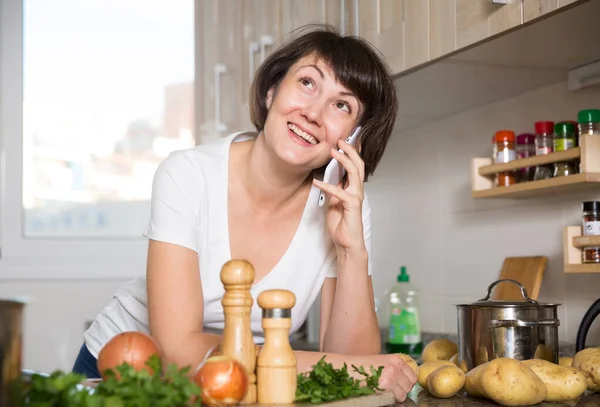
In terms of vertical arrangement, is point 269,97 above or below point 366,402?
above

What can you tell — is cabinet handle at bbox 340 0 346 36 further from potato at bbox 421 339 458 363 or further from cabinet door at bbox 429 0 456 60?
potato at bbox 421 339 458 363

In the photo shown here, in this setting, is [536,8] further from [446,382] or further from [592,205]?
[446,382]

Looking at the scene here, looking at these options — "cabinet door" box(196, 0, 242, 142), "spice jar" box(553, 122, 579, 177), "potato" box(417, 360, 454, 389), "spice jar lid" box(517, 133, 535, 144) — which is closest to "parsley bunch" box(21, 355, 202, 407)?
"potato" box(417, 360, 454, 389)

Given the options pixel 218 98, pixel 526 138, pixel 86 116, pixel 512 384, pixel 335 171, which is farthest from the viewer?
pixel 86 116

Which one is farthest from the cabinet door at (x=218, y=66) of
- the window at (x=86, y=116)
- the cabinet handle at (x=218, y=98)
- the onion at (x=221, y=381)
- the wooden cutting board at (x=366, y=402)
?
the onion at (x=221, y=381)

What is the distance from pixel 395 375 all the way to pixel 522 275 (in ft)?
2.70

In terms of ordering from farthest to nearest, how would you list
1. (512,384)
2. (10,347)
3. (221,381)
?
1. (512,384)
2. (221,381)
3. (10,347)

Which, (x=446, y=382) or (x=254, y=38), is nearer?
(x=446, y=382)

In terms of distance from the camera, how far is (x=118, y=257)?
3.36 metres

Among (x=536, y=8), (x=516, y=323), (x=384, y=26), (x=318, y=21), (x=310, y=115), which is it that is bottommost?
(x=516, y=323)

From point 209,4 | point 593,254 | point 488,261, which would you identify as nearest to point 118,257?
point 209,4

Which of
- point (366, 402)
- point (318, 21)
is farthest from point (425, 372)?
point (318, 21)

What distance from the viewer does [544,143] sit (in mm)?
1628

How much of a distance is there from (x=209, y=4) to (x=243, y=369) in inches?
92.0
